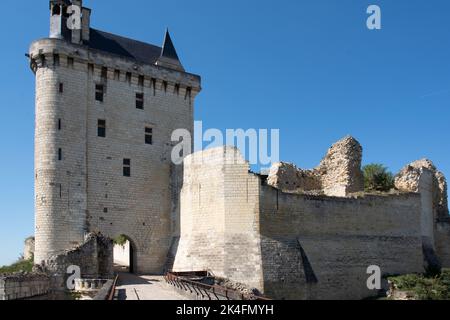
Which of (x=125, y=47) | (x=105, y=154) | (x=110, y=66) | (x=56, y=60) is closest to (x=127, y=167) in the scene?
(x=105, y=154)

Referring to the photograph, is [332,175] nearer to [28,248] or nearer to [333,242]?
[333,242]

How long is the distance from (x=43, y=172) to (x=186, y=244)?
21.2 feet

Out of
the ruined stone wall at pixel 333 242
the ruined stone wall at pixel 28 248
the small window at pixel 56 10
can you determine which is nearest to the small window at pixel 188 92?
the small window at pixel 56 10

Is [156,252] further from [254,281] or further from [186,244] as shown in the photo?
[254,281]

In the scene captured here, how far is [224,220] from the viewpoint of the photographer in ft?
60.5

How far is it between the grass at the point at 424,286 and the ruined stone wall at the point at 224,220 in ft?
21.0

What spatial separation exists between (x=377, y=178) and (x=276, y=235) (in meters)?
10.5

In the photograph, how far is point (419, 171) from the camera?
80.0ft

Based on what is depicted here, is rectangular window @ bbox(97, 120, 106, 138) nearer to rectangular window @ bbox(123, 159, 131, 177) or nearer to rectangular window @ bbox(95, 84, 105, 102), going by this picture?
rectangular window @ bbox(95, 84, 105, 102)

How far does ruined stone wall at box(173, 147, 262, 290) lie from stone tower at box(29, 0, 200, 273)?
2732 mm

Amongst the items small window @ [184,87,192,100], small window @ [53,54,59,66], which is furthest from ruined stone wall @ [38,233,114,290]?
small window @ [184,87,192,100]

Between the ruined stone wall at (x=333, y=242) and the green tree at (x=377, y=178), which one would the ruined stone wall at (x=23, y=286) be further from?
the green tree at (x=377, y=178)

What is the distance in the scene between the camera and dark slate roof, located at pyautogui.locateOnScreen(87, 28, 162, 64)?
23.2m
